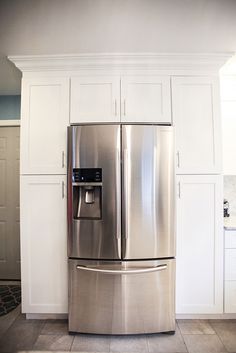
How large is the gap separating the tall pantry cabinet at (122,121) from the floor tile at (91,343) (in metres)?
0.32

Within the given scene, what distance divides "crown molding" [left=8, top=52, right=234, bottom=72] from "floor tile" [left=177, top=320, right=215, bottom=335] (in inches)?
93.9

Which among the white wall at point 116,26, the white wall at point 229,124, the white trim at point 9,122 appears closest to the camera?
the white wall at point 116,26

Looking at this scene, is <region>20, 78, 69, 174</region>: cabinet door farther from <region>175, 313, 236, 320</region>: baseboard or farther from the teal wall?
<region>175, 313, 236, 320</region>: baseboard

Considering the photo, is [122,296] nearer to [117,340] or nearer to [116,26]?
[117,340]

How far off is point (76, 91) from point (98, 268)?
1.59 m

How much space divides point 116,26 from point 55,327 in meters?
2.59

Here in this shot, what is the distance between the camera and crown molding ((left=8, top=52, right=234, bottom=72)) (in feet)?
6.19

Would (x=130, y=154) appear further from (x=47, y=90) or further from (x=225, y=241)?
(x=225, y=241)

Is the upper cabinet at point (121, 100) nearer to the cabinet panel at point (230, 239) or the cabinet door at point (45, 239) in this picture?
the cabinet door at point (45, 239)

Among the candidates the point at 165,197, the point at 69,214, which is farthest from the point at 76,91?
the point at 165,197

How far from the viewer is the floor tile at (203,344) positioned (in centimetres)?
168

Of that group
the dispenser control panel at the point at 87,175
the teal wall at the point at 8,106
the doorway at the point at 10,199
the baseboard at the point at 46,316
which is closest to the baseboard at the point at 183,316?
the baseboard at the point at 46,316

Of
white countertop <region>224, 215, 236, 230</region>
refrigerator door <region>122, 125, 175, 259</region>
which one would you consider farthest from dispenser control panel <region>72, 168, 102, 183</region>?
white countertop <region>224, 215, 236, 230</region>

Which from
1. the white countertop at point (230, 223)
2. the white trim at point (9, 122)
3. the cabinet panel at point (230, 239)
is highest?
the white trim at point (9, 122)
